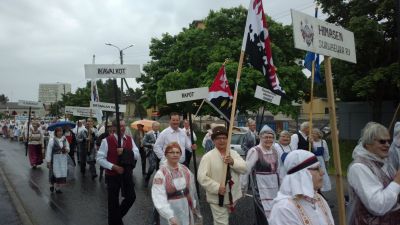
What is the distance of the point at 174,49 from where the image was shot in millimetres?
37844

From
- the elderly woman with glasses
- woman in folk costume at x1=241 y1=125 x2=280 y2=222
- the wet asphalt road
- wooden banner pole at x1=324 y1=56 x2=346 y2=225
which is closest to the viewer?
the elderly woman with glasses

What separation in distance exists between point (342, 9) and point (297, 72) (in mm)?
6224

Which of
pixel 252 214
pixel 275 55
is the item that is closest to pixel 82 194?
pixel 252 214

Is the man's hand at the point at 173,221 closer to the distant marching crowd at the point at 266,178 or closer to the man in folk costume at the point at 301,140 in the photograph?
the distant marching crowd at the point at 266,178

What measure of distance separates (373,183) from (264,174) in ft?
9.08

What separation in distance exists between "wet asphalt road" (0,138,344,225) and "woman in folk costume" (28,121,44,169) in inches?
95.3

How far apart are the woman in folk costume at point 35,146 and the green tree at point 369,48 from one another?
549 inches

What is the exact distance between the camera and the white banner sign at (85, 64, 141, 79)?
7.25 meters

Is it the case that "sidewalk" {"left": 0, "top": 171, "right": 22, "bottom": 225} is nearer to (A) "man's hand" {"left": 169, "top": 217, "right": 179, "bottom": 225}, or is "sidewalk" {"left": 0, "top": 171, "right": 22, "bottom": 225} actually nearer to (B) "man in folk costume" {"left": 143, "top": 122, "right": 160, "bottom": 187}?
(B) "man in folk costume" {"left": 143, "top": 122, "right": 160, "bottom": 187}

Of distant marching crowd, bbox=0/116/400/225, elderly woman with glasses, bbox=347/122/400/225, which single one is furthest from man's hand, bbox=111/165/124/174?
elderly woman with glasses, bbox=347/122/400/225

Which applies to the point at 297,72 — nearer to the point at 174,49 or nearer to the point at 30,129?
the point at 174,49

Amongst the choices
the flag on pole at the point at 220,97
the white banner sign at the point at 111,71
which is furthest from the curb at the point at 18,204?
the flag on pole at the point at 220,97

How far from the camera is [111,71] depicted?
23.9 ft

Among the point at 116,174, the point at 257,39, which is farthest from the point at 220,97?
the point at 116,174
